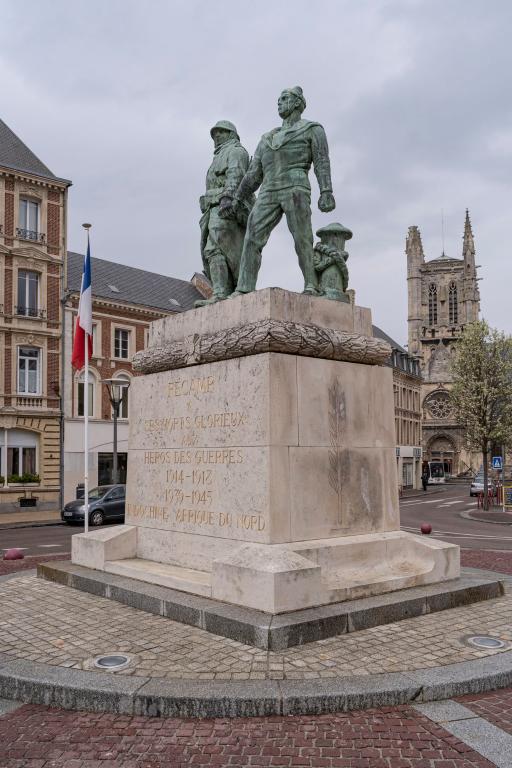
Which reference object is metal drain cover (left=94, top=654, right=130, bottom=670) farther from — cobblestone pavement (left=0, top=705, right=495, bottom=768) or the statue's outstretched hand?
the statue's outstretched hand

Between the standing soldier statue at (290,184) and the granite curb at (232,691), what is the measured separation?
A: 15.4 ft

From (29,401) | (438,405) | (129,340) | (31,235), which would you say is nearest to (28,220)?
(31,235)

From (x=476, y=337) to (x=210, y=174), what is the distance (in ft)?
84.5

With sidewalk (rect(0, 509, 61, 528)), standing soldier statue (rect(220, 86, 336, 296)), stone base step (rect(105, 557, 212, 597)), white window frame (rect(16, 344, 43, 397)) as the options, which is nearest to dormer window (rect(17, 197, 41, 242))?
white window frame (rect(16, 344, 43, 397))

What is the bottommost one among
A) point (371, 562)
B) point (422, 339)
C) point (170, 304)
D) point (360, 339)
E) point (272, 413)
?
point (371, 562)

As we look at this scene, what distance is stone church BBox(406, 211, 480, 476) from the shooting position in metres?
90.5

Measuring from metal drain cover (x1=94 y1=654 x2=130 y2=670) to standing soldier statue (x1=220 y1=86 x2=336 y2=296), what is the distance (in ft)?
14.7

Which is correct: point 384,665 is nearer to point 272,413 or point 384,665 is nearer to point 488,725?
point 488,725

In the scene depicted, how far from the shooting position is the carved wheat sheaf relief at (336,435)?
729 centimetres

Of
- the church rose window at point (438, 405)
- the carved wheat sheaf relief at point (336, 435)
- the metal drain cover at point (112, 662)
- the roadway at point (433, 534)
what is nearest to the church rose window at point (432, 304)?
the church rose window at point (438, 405)

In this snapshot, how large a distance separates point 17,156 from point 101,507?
60.3 ft

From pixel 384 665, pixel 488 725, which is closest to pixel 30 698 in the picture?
pixel 384 665

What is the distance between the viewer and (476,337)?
107 feet

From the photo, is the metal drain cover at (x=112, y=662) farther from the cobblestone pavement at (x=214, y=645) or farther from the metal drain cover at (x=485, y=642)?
the metal drain cover at (x=485, y=642)
